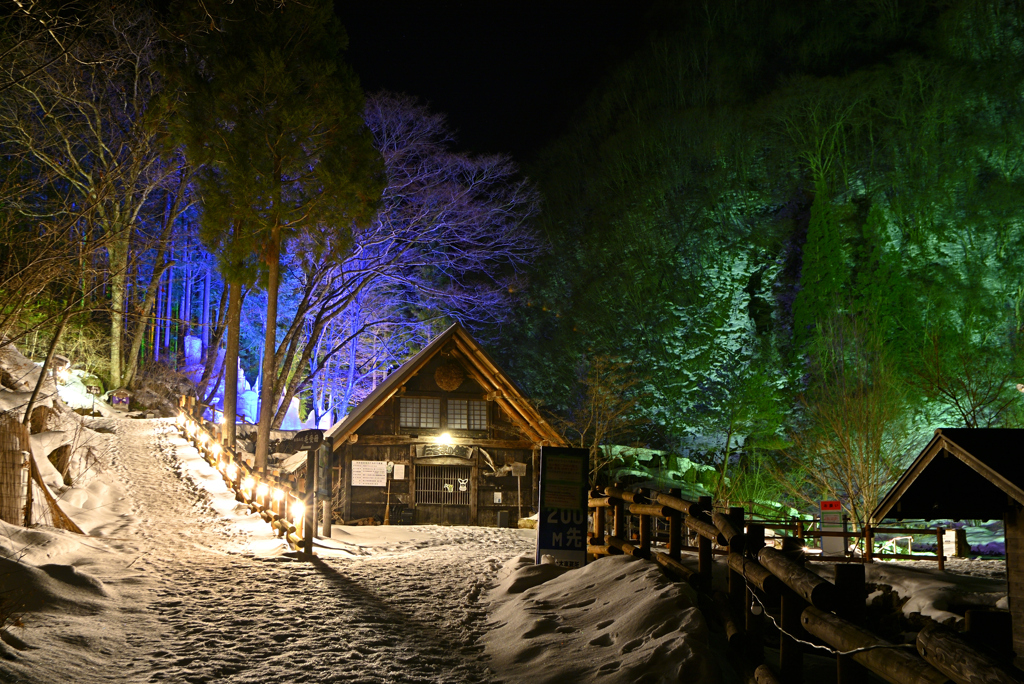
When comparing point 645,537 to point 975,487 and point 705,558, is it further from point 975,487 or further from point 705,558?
point 975,487

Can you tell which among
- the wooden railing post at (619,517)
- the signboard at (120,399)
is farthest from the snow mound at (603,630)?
the signboard at (120,399)

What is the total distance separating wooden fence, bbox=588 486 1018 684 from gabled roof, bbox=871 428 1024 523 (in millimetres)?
2902

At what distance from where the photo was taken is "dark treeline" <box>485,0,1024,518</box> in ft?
97.8

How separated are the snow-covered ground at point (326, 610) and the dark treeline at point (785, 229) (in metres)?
17.0

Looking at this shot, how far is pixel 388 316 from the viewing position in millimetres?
30297

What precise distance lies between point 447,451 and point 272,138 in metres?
11.1

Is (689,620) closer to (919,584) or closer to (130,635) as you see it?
(130,635)

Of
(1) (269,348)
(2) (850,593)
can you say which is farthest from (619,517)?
(1) (269,348)

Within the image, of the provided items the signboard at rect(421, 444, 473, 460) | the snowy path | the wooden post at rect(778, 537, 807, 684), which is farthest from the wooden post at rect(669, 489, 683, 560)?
the signboard at rect(421, 444, 473, 460)

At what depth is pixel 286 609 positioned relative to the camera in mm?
8211

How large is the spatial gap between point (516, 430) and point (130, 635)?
14.9 meters

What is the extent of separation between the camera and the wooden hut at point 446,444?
20000 millimetres

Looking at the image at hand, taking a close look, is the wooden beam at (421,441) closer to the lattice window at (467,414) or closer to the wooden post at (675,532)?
the lattice window at (467,414)

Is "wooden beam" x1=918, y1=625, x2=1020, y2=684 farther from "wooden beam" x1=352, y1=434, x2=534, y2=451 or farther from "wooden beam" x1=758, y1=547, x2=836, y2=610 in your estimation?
"wooden beam" x1=352, y1=434, x2=534, y2=451
